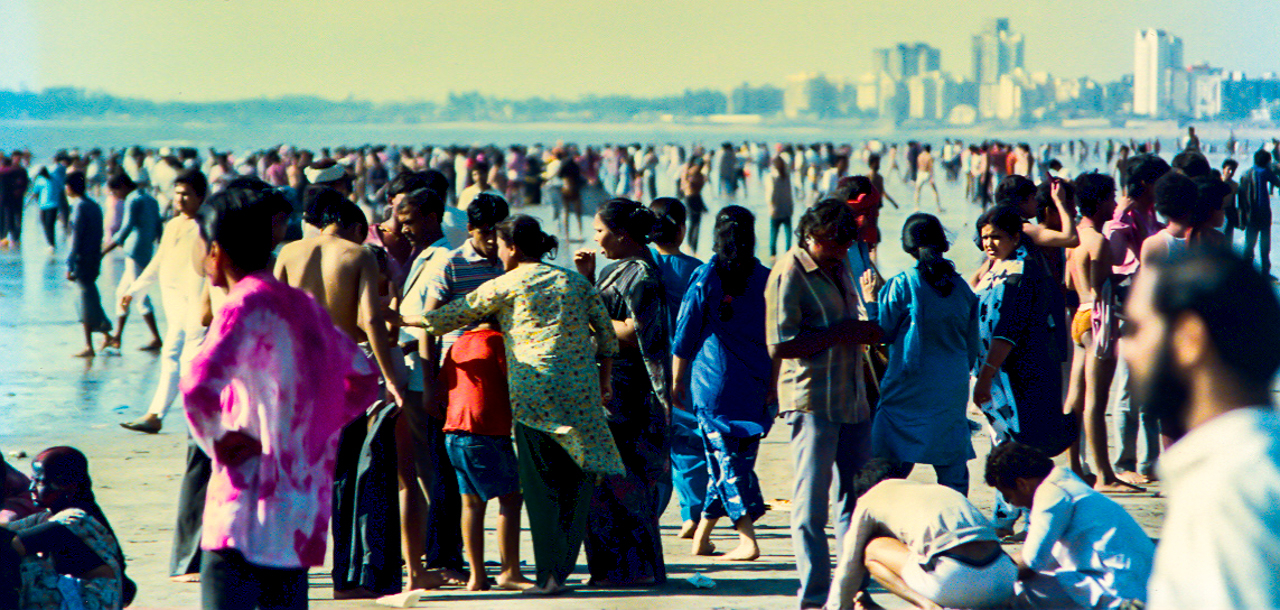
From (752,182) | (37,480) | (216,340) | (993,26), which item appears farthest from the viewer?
(993,26)

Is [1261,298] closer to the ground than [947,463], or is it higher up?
higher up

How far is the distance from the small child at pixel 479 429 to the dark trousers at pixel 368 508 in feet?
0.80

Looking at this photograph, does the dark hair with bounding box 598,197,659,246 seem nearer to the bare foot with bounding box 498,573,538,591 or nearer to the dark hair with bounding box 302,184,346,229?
the dark hair with bounding box 302,184,346,229

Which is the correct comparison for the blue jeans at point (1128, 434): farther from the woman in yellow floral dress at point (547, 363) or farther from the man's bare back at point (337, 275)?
the man's bare back at point (337, 275)

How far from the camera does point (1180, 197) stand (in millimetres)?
5797

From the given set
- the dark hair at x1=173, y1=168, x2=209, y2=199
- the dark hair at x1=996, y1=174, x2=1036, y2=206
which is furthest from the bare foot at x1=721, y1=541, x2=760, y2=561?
the dark hair at x1=173, y1=168, x2=209, y2=199

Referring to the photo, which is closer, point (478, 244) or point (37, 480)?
point (37, 480)

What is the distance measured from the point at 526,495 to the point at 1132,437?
11.6ft

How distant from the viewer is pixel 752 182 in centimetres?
4959

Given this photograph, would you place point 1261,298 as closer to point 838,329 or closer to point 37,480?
point 838,329

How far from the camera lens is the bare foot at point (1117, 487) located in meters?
6.56

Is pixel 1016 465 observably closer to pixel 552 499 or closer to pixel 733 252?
pixel 733 252

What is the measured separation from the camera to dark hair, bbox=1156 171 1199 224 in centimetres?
579

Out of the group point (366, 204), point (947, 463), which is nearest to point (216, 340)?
point (947, 463)
